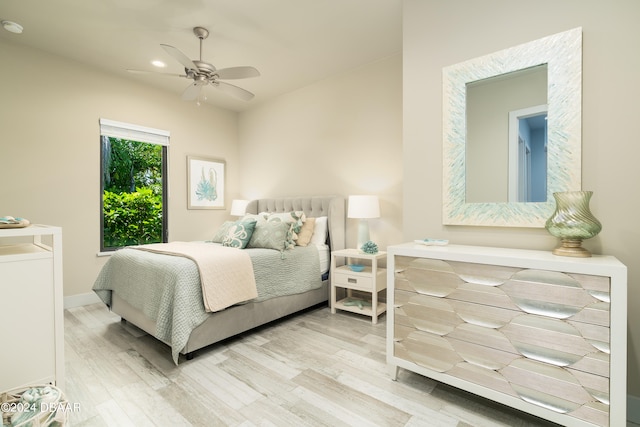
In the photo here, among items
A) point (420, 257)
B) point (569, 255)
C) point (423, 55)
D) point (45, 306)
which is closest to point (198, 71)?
point (423, 55)

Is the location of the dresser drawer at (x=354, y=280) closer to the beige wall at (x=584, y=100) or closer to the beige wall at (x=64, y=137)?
the beige wall at (x=584, y=100)

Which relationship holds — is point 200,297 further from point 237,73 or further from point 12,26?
point 12,26

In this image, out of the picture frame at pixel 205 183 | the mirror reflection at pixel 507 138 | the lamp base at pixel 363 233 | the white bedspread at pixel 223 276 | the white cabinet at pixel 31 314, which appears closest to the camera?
the white cabinet at pixel 31 314

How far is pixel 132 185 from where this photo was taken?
404 cm

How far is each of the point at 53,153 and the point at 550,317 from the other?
457 centimetres

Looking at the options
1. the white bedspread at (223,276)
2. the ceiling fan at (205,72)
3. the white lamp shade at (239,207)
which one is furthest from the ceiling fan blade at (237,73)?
the white lamp shade at (239,207)

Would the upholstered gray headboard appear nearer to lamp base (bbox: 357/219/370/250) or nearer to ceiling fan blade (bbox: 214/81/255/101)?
lamp base (bbox: 357/219/370/250)

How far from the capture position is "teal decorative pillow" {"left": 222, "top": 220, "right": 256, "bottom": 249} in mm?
2982

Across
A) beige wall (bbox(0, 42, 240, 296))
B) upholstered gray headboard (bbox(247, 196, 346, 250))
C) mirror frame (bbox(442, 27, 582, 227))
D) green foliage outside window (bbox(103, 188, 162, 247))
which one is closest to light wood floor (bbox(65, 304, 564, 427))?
mirror frame (bbox(442, 27, 582, 227))

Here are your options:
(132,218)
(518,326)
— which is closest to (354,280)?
(518,326)

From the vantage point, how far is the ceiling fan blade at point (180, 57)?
221 cm

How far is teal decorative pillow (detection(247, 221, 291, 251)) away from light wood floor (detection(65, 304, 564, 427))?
0.84 metres

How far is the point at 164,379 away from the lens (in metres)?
1.94

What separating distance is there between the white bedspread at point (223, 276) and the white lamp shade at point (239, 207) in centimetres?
203
